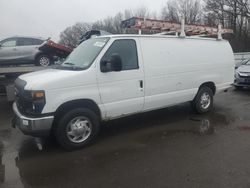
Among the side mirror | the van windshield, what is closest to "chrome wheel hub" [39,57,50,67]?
the van windshield

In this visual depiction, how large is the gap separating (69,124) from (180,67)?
3.10m

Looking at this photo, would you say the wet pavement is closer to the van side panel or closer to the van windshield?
the van side panel

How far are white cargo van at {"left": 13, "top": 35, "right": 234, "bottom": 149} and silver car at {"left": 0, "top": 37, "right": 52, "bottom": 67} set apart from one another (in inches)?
210

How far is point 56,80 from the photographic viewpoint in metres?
5.26

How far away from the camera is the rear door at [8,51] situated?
10898mm

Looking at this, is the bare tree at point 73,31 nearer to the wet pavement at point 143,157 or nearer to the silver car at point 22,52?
the silver car at point 22,52

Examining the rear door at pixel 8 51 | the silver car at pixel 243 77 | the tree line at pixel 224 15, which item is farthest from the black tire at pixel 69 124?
the tree line at pixel 224 15

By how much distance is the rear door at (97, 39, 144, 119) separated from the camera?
585 cm

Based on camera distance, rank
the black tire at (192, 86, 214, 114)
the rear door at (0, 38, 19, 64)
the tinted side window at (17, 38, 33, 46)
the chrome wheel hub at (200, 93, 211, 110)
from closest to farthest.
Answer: the black tire at (192, 86, 214, 114), the chrome wheel hub at (200, 93, 211, 110), the rear door at (0, 38, 19, 64), the tinted side window at (17, 38, 33, 46)

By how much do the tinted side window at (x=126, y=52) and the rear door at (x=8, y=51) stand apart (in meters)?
6.29

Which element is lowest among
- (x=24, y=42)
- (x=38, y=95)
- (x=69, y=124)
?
(x=69, y=124)

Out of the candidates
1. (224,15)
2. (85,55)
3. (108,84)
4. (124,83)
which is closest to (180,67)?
(124,83)

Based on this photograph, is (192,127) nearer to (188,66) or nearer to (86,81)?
(188,66)

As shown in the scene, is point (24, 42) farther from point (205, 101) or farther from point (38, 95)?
point (205, 101)
